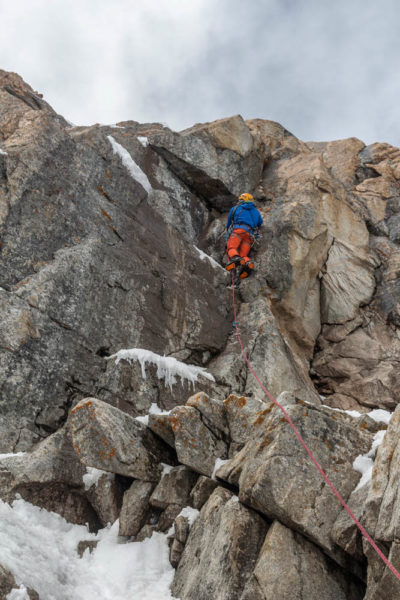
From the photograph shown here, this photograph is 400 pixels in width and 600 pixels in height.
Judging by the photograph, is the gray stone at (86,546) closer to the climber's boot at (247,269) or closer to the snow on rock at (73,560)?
the snow on rock at (73,560)

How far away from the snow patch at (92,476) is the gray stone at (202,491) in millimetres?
1532

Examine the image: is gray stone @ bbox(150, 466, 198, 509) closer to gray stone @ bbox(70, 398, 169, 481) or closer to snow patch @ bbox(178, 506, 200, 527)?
snow patch @ bbox(178, 506, 200, 527)

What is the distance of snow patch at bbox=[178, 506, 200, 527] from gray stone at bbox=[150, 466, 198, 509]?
14 centimetres

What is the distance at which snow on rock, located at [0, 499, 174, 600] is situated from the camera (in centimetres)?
580

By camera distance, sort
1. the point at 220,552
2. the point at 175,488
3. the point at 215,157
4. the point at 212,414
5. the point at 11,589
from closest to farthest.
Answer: the point at 11,589 < the point at 220,552 < the point at 175,488 < the point at 212,414 < the point at 215,157

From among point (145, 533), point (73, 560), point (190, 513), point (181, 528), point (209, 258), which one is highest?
point (209, 258)

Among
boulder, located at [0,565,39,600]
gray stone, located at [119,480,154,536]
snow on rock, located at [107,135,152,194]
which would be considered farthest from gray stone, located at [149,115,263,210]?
boulder, located at [0,565,39,600]

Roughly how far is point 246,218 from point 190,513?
10.5 metres

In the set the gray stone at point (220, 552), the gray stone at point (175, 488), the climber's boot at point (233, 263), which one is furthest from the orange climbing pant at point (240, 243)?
the gray stone at point (220, 552)

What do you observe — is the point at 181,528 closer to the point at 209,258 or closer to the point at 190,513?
the point at 190,513

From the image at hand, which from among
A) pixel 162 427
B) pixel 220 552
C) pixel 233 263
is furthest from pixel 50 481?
pixel 233 263

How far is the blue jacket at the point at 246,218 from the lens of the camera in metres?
15.5

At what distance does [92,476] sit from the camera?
796 cm

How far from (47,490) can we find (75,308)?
4.12 m
